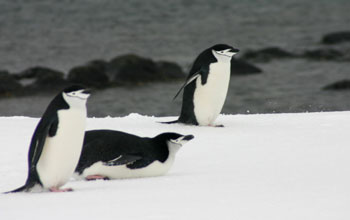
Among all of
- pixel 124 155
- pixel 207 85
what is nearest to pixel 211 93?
pixel 207 85

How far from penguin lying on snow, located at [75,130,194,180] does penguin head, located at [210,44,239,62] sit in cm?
235

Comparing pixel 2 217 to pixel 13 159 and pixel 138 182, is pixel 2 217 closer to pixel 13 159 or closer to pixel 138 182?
pixel 138 182

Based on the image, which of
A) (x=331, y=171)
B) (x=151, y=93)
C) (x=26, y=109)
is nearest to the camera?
(x=331, y=171)

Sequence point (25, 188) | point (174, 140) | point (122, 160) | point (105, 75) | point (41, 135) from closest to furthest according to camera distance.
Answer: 1. point (41, 135)
2. point (25, 188)
3. point (122, 160)
4. point (174, 140)
5. point (105, 75)

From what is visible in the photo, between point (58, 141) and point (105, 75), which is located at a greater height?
point (58, 141)

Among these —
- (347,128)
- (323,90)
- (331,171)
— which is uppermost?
(331,171)

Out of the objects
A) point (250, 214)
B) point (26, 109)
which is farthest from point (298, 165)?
point (26, 109)

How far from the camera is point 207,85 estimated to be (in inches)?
292

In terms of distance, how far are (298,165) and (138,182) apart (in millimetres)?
1111

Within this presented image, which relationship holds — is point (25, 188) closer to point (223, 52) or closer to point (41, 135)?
point (41, 135)

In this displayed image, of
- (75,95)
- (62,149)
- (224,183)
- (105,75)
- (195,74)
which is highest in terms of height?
(75,95)

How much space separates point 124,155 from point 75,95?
60 centimetres

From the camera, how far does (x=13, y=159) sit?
5695mm

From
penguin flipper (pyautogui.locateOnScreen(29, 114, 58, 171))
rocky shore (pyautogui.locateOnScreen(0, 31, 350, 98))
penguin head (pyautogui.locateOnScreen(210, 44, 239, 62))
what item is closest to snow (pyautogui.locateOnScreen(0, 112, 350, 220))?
penguin flipper (pyautogui.locateOnScreen(29, 114, 58, 171))
